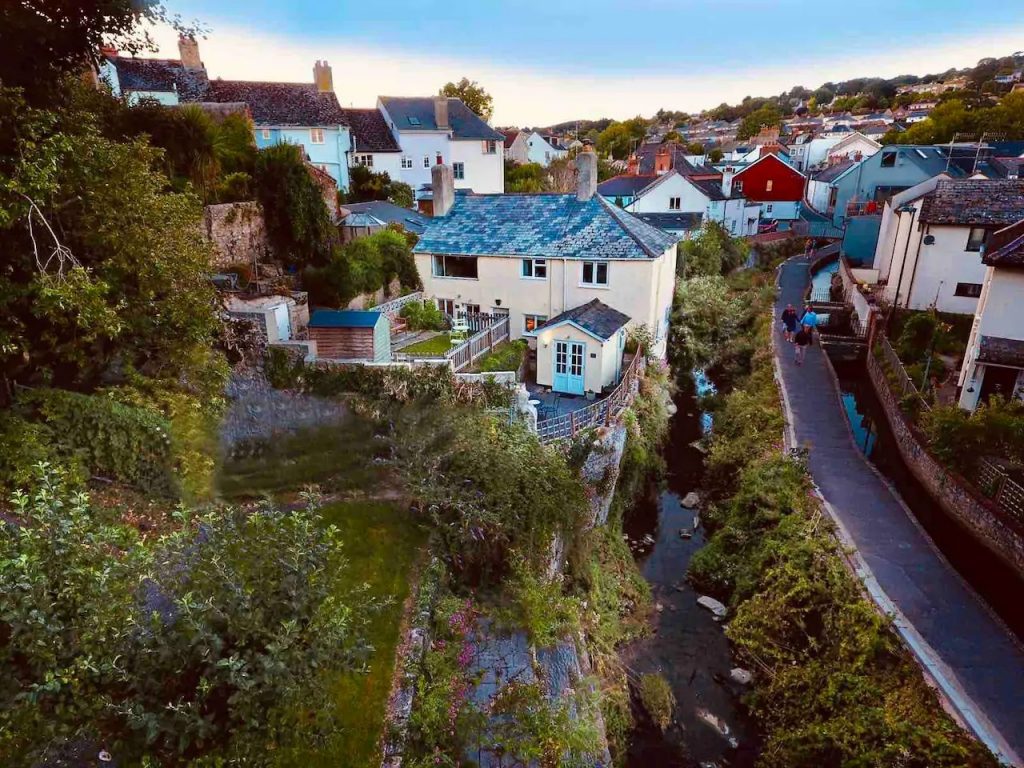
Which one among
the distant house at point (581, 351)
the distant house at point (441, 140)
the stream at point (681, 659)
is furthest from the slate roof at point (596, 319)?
the distant house at point (441, 140)

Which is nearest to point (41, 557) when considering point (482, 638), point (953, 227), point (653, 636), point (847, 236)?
point (482, 638)

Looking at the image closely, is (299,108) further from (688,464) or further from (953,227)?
(953,227)

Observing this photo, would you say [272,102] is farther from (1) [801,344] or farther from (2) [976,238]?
(2) [976,238]

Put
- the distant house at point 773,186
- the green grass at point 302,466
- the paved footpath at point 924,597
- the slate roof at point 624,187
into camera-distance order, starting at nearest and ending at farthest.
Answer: the paved footpath at point 924,597 < the green grass at point 302,466 < the slate roof at point 624,187 < the distant house at point 773,186

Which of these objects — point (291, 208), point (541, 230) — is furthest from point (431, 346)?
point (291, 208)

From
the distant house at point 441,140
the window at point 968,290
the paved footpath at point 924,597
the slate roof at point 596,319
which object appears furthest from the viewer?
the distant house at point 441,140

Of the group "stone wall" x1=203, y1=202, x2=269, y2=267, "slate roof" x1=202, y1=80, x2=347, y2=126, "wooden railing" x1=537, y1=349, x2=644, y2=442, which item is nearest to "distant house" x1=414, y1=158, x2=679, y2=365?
"wooden railing" x1=537, y1=349, x2=644, y2=442

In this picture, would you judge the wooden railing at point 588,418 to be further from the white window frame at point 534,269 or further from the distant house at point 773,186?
the distant house at point 773,186
